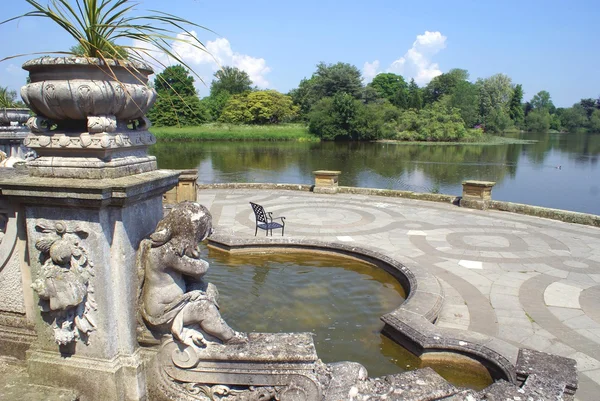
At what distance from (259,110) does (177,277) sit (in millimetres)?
77711

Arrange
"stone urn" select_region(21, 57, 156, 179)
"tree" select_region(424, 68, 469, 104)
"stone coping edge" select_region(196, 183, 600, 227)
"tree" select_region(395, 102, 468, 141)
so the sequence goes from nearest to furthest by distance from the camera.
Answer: "stone urn" select_region(21, 57, 156, 179) → "stone coping edge" select_region(196, 183, 600, 227) → "tree" select_region(395, 102, 468, 141) → "tree" select_region(424, 68, 469, 104)

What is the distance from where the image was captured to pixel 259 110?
78625 mm

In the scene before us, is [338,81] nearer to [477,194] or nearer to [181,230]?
[477,194]

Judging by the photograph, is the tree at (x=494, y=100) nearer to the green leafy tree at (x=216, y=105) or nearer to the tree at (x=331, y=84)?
the tree at (x=331, y=84)

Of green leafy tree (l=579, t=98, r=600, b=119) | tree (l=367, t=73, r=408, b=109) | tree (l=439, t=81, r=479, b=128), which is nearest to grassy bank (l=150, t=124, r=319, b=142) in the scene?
tree (l=439, t=81, r=479, b=128)

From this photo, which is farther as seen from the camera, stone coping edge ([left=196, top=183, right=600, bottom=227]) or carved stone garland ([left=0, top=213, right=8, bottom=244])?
stone coping edge ([left=196, top=183, right=600, bottom=227])

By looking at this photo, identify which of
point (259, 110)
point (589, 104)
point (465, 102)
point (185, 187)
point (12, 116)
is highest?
point (589, 104)

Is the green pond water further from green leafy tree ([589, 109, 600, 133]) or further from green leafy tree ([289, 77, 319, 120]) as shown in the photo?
green leafy tree ([589, 109, 600, 133])

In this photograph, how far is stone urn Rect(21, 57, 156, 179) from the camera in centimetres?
263

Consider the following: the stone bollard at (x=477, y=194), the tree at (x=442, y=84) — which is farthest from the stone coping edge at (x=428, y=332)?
the tree at (x=442, y=84)

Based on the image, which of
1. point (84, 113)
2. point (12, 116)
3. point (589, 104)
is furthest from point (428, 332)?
point (589, 104)

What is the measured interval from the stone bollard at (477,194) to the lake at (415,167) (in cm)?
854

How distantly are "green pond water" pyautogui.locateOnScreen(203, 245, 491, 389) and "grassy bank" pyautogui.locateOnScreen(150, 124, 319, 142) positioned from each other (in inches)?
2051

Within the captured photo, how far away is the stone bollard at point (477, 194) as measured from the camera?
544 inches
